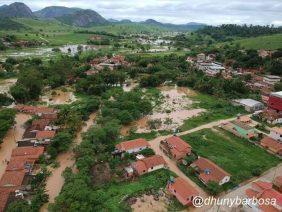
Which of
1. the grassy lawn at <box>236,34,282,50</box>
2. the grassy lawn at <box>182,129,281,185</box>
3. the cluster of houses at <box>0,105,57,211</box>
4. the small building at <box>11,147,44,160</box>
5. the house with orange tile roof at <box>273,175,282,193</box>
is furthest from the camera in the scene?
the grassy lawn at <box>236,34,282,50</box>

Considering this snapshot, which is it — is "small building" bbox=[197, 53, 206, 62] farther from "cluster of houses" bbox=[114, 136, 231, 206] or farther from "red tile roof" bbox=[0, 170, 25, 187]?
"red tile roof" bbox=[0, 170, 25, 187]

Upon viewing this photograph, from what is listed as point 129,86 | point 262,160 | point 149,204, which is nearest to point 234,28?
point 129,86

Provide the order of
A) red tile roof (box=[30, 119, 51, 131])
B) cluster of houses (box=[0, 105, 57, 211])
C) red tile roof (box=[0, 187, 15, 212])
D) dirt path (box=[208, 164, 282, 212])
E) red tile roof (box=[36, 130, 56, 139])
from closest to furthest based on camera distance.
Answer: red tile roof (box=[0, 187, 15, 212]), dirt path (box=[208, 164, 282, 212]), cluster of houses (box=[0, 105, 57, 211]), red tile roof (box=[36, 130, 56, 139]), red tile roof (box=[30, 119, 51, 131])

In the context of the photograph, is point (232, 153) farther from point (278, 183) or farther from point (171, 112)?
point (171, 112)

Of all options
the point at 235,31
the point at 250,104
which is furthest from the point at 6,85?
the point at 235,31

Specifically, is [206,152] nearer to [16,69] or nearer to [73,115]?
[73,115]

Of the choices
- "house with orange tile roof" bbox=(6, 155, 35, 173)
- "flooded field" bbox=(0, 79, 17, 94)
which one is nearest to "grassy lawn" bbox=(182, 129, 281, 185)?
"house with orange tile roof" bbox=(6, 155, 35, 173)

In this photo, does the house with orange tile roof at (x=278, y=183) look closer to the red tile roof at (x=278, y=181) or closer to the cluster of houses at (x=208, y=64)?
the red tile roof at (x=278, y=181)
